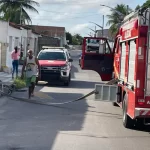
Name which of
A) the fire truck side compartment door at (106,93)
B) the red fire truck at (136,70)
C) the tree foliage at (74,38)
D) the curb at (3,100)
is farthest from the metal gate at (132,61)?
the tree foliage at (74,38)

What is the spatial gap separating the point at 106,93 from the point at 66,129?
2641mm

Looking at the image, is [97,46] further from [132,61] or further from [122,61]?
[132,61]

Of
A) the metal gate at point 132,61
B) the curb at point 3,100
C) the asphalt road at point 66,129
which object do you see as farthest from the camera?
the curb at point 3,100

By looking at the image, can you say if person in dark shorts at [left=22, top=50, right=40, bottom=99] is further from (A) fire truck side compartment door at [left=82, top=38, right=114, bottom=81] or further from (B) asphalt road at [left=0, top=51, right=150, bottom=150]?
(A) fire truck side compartment door at [left=82, top=38, right=114, bottom=81]

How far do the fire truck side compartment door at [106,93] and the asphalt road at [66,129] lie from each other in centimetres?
52

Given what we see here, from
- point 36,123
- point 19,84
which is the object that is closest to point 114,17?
point 19,84

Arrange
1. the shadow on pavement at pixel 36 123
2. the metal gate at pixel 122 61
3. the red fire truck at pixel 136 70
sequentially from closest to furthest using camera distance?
the shadow on pavement at pixel 36 123 → the red fire truck at pixel 136 70 → the metal gate at pixel 122 61

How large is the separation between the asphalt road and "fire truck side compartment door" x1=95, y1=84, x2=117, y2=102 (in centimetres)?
52

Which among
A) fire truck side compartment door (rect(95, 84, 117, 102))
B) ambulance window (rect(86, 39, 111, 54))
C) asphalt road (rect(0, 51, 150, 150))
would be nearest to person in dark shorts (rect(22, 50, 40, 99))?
asphalt road (rect(0, 51, 150, 150))

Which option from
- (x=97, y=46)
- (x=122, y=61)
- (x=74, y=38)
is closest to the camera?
(x=122, y=61)

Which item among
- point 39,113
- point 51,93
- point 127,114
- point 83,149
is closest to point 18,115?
point 39,113

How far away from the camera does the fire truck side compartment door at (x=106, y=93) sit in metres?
12.6

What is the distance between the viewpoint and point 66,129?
10.4m

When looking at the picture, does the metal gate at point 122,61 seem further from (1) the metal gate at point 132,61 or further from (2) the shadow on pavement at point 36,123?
(2) the shadow on pavement at point 36,123
